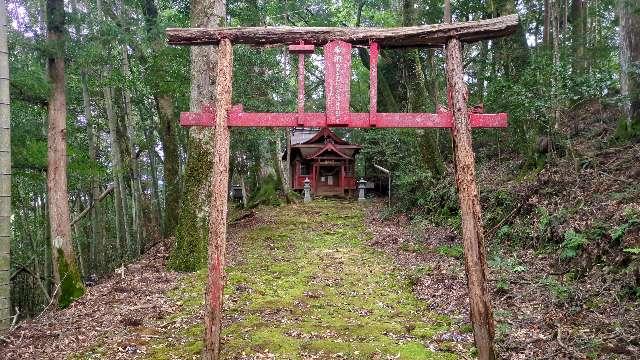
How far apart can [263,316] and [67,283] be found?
3917 millimetres

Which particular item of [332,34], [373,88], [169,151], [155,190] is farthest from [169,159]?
[373,88]

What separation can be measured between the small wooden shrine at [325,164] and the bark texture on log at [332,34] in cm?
1713

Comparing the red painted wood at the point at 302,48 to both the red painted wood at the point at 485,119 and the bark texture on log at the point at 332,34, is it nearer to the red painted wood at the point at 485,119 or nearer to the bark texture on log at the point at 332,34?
the bark texture on log at the point at 332,34

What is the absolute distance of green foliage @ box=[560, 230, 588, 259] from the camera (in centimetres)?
673

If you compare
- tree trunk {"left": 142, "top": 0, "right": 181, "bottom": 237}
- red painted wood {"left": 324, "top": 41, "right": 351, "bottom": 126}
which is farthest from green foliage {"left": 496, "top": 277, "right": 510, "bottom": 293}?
tree trunk {"left": 142, "top": 0, "right": 181, "bottom": 237}

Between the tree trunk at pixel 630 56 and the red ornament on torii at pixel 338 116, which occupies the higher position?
the tree trunk at pixel 630 56

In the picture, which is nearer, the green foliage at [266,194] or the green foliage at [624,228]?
the green foliage at [624,228]

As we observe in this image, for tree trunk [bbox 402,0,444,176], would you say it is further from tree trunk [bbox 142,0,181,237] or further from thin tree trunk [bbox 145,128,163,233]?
thin tree trunk [bbox 145,128,163,233]

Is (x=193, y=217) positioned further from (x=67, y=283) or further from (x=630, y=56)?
(x=630, y=56)

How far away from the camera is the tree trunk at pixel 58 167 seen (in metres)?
8.17

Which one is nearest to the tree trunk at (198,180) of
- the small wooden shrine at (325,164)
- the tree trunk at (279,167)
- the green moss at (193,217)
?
the green moss at (193,217)

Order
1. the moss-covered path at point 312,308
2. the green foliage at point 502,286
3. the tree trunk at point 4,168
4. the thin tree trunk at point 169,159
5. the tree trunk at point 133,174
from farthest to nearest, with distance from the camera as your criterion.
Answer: the tree trunk at point 133,174 < the thin tree trunk at point 169,159 < the green foliage at point 502,286 < the tree trunk at point 4,168 < the moss-covered path at point 312,308

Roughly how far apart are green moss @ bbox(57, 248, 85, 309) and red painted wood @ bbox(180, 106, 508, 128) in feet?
15.5

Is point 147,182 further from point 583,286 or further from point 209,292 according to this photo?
point 583,286
